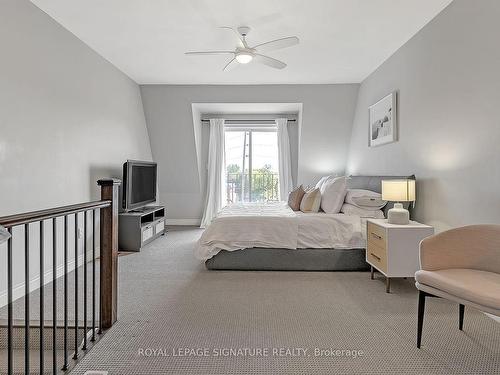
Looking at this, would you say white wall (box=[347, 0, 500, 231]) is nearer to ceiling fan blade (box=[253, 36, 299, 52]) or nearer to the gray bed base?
the gray bed base

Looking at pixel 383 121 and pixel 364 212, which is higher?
pixel 383 121

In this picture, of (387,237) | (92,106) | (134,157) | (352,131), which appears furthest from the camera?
(352,131)

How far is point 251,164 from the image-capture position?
7.23 meters

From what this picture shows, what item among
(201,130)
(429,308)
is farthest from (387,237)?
(201,130)

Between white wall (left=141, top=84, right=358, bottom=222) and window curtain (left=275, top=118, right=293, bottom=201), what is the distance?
1.19 feet

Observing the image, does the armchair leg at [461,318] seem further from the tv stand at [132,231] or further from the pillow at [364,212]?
the tv stand at [132,231]

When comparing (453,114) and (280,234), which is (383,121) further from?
(280,234)

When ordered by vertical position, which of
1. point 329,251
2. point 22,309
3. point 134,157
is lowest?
point 22,309

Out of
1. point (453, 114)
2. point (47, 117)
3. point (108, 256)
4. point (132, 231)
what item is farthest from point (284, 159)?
point (108, 256)

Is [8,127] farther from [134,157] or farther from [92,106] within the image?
[134,157]

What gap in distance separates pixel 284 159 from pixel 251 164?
28.5 inches

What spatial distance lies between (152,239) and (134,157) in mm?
1409

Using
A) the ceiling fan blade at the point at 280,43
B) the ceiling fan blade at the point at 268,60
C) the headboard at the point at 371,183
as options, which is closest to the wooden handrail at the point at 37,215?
the ceiling fan blade at the point at 280,43

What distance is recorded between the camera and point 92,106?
4.32 meters
